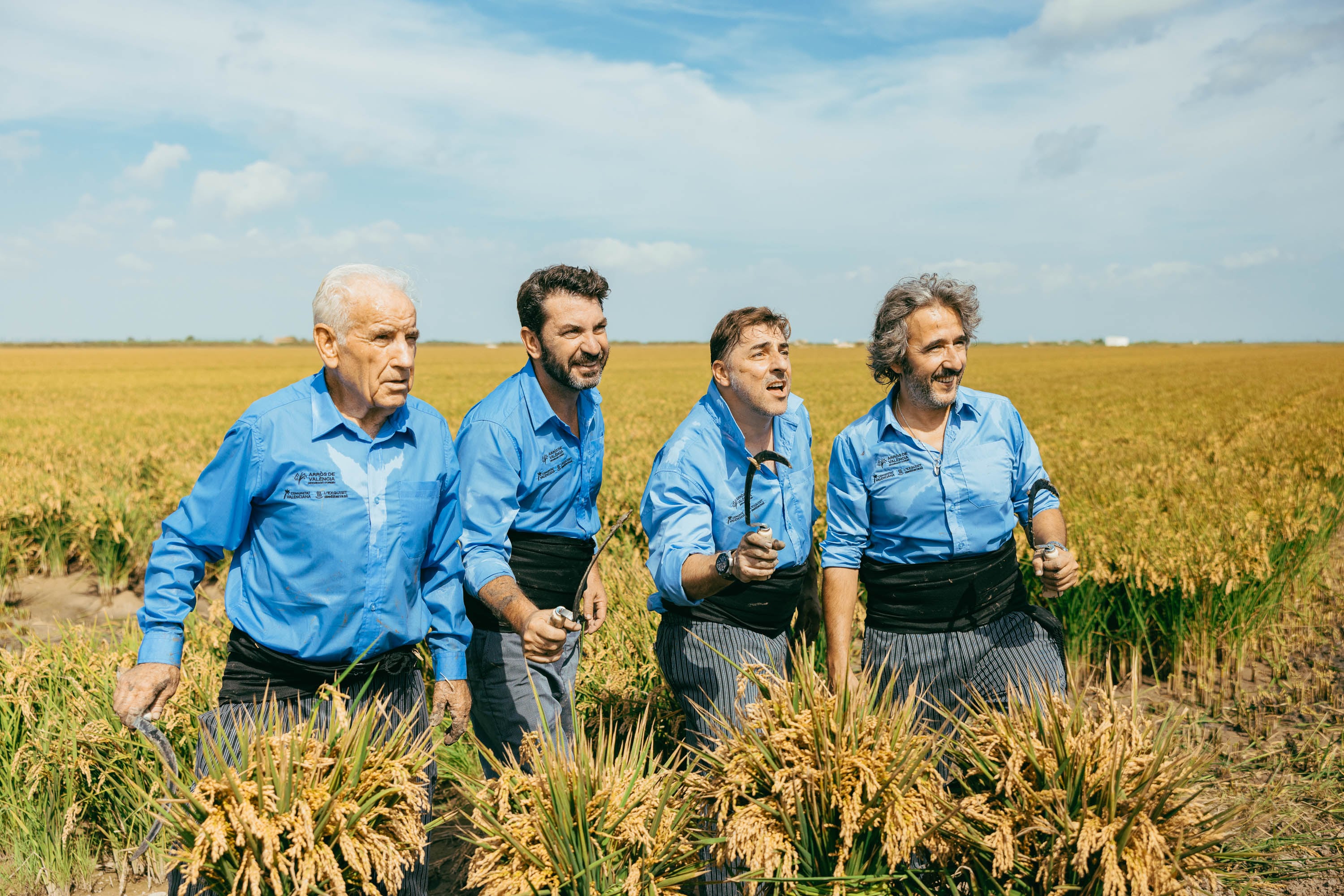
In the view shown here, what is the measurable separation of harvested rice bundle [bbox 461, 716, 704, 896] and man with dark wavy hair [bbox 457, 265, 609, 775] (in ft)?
2.91

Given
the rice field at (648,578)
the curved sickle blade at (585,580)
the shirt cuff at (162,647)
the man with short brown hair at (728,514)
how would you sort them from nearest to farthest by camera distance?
the curved sickle blade at (585,580) < the shirt cuff at (162,647) < the man with short brown hair at (728,514) < the rice field at (648,578)

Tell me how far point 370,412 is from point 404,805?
1.23 m

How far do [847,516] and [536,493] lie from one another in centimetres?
126

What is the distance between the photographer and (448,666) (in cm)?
279

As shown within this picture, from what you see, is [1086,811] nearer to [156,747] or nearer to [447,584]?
[447,584]

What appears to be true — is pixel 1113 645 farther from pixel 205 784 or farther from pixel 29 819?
pixel 29 819

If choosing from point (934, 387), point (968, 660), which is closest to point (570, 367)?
point (934, 387)

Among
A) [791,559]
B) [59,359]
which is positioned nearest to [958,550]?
[791,559]

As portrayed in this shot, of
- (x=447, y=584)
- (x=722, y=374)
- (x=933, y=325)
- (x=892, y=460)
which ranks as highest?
(x=933, y=325)

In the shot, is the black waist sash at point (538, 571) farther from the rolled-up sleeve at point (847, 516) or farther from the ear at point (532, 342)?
the rolled-up sleeve at point (847, 516)

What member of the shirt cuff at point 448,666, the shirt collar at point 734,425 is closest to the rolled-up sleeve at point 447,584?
the shirt cuff at point 448,666

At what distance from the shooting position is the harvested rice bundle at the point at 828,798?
2090 millimetres

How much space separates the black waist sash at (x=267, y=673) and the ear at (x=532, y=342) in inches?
54.3

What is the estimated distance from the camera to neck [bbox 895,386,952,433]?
3.42m
